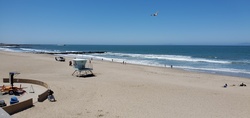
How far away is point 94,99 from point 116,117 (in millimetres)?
2797

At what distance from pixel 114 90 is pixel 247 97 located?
23.2ft

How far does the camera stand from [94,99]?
1099 centimetres

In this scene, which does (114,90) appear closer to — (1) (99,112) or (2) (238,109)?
(1) (99,112)

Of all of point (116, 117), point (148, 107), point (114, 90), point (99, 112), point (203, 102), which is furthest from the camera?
point (114, 90)

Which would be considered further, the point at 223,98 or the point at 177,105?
the point at 223,98

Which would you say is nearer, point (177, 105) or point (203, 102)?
point (177, 105)

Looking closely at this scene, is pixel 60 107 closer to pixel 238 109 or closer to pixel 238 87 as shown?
pixel 238 109

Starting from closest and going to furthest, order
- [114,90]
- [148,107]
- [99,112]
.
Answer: [99,112], [148,107], [114,90]

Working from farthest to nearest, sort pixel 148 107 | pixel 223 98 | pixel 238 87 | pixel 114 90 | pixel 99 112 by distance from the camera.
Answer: pixel 238 87, pixel 114 90, pixel 223 98, pixel 148 107, pixel 99 112

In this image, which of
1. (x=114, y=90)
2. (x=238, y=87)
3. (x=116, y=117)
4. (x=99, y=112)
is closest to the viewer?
(x=116, y=117)

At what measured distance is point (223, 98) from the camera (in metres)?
11.9

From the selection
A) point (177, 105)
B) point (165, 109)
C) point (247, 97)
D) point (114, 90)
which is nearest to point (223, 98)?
point (247, 97)

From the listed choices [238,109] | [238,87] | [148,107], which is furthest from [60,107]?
[238,87]

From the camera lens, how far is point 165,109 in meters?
9.54
